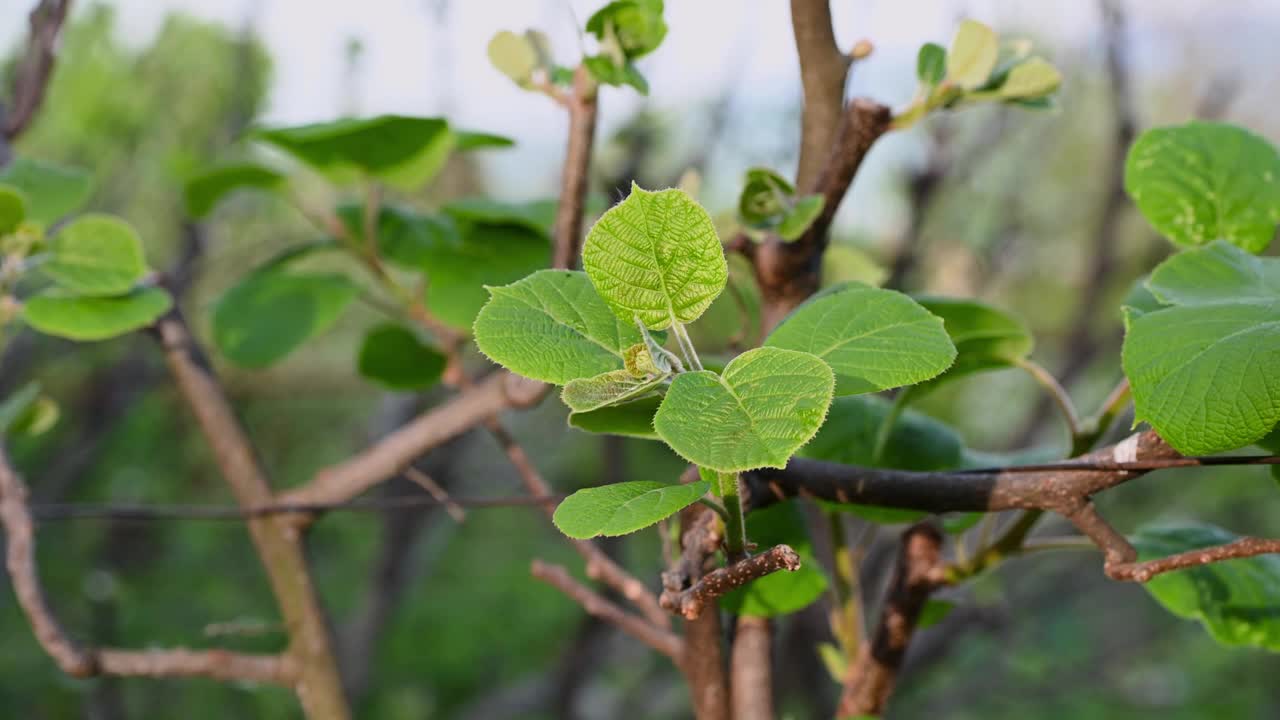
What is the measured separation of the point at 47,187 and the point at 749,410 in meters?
0.42

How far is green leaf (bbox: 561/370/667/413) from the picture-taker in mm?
244

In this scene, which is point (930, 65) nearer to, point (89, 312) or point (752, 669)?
point (752, 669)

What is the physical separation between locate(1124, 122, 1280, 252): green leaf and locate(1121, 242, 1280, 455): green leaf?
0.25 feet

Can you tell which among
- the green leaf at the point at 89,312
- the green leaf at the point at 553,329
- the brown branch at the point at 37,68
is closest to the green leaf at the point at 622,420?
the green leaf at the point at 553,329

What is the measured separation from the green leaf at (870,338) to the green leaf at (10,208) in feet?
1.10

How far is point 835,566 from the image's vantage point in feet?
1.56

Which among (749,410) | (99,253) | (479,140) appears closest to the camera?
(749,410)

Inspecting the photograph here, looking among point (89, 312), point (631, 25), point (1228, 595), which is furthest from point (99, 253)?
point (1228, 595)

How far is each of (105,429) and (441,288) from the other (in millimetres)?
1152

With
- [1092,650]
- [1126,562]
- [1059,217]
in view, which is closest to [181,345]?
[1126,562]

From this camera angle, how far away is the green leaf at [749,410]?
21 cm

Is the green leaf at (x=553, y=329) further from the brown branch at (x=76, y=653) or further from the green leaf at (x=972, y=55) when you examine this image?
the brown branch at (x=76, y=653)

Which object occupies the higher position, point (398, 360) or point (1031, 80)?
point (1031, 80)

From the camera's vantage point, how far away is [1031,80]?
1.30 ft
